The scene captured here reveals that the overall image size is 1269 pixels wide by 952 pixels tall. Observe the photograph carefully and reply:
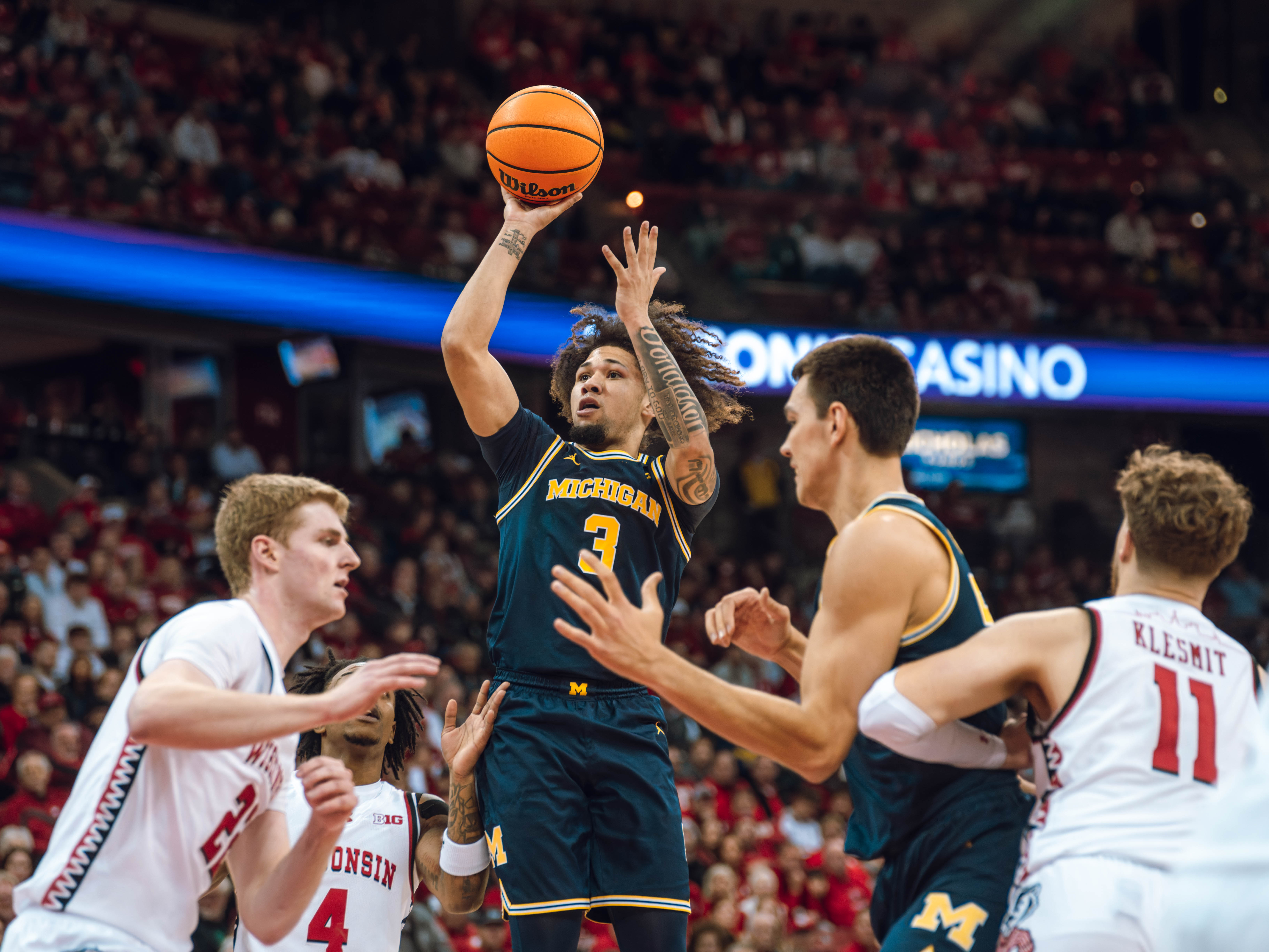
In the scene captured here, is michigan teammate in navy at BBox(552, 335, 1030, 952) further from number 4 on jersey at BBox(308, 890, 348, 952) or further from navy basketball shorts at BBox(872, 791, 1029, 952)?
number 4 on jersey at BBox(308, 890, 348, 952)

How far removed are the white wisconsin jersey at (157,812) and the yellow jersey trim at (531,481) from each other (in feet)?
4.48

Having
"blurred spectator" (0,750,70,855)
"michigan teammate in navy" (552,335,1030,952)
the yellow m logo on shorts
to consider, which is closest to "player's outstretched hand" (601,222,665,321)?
"michigan teammate in navy" (552,335,1030,952)

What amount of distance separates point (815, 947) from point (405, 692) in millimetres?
6310

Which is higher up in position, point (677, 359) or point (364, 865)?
point (677, 359)

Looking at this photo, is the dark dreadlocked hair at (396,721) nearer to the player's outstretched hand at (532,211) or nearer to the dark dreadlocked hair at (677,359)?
the dark dreadlocked hair at (677,359)

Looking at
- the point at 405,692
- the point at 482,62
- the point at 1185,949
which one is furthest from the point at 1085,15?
the point at 1185,949

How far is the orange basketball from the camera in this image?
193 inches

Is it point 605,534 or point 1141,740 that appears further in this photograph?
point 605,534

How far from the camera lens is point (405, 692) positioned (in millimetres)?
5215

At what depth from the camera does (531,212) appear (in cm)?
484

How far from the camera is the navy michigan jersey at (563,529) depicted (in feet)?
14.2

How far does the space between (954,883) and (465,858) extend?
191 centimetres

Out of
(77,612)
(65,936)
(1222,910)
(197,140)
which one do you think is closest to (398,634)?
(77,612)

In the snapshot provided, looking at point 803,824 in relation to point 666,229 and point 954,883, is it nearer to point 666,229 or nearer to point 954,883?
point 954,883
